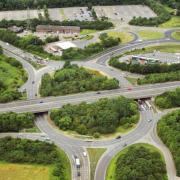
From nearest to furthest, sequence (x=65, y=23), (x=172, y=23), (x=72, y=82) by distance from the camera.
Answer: (x=72, y=82) < (x=65, y=23) < (x=172, y=23)

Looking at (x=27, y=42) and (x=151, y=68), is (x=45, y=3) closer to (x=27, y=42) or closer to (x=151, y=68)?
(x=27, y=42)

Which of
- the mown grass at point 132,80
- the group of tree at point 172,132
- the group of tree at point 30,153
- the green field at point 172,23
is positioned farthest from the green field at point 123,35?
the group of tree at point 30,153

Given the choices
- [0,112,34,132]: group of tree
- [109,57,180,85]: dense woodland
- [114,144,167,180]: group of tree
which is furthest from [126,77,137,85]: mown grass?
[0,112,34,132]: group of tree

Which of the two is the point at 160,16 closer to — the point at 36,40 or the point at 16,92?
the point at 36,40

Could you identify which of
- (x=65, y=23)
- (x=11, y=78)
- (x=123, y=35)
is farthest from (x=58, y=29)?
(x=11, y=78)

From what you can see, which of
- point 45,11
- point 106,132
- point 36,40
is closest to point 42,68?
point 36,40

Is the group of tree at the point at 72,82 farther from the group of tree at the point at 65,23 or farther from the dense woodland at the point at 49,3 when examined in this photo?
the dense woodland at the point at 49,3
